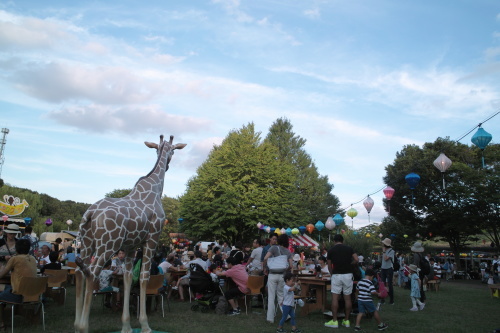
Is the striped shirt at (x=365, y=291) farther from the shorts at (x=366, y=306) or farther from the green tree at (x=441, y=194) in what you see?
the green tree at (x=441, y=194)

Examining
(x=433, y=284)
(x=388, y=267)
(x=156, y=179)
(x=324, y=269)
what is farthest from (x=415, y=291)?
(x=433, y=284)

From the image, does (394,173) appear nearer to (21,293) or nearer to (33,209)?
(21,293)

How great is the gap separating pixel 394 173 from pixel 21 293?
3571 centimetres

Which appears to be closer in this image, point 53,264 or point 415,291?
point 53,264

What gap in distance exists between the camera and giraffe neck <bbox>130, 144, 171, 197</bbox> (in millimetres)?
7590

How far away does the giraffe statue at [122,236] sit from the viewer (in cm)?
630

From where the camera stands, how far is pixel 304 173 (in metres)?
43.8

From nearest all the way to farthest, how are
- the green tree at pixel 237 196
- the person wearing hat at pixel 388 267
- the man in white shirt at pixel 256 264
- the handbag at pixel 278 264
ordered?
1. the handbag at pixel 278 264
2. the man in white shirt at pixel 256 264
3. the person wearing hat at pixel 388 267
4. the green tree at pixel 237 196

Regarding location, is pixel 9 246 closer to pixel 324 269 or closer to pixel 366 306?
pixel 366 306

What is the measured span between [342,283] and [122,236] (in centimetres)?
458

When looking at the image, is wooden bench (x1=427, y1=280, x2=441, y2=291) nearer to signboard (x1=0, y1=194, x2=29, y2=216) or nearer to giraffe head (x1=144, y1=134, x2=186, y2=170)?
giraffe head (x1=144, y1=134, x2=186, y2=170)

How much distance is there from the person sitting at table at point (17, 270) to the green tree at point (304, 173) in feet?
113

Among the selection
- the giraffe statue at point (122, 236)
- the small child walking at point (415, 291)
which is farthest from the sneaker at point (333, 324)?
the small child walking at point (415, 291)

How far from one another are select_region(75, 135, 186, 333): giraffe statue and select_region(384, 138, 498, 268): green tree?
23357 mm
